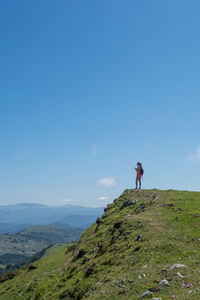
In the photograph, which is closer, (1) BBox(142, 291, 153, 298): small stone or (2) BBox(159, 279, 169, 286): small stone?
(1) BBox(142, 291, 153, 298): small stone

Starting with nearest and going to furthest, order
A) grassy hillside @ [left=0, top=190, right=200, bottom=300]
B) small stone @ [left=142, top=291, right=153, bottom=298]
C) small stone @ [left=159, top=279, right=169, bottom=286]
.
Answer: small stone @ [left=142, top=291, right=153, bottom=298] < small stone @ [left=159, top=279, right=169, bottom=286] < grassy hillside @ [left=0, top=190, right=200, bottom=300]

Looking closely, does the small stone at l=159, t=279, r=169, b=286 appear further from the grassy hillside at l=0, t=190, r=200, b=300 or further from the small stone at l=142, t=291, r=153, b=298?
the small stone at l=142, t=291, r=153, b=298

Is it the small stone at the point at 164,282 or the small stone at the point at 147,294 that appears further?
the small stone at the point at 164,282

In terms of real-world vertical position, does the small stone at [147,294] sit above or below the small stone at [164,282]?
below

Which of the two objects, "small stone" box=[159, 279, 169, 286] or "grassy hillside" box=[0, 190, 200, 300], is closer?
"small stone" box=[159, 279, 169, 286]

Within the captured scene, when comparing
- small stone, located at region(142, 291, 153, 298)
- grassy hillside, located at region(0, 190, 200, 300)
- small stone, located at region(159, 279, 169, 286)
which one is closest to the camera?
small stone, located at region(142, 291, 153, 298)

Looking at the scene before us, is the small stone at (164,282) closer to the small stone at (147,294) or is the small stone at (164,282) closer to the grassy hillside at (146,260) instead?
the grassy hillside at (146,260)

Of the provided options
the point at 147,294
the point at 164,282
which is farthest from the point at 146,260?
the point at 147,294

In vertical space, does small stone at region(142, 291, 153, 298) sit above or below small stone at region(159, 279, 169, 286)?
below

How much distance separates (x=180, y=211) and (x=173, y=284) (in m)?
13.3

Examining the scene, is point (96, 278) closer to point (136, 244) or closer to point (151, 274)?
point (136, 244)

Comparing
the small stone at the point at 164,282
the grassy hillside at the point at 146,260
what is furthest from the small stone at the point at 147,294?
the small stone at the point at 164,282

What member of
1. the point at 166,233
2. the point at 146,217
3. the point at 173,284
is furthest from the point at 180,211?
the point at 173,284

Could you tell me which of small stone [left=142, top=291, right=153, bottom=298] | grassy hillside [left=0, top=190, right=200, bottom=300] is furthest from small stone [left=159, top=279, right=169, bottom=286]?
small stone [left=142, top=291, right=153, bottom=298]
